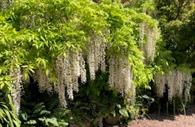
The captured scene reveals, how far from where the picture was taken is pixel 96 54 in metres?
8.99

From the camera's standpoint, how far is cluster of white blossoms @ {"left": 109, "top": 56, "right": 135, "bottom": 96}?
920 centimetres

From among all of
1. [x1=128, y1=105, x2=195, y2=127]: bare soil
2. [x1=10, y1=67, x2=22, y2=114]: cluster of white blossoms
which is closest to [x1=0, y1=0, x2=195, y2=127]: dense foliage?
[x1=10, y1=67, x2=22, y2=114]: cluster of white blossoms

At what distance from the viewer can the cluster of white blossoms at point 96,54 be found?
28.9 ft

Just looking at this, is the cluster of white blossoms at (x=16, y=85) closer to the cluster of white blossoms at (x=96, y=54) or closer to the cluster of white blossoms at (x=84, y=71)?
the cluster of white blossoms at (x=84, y=71)

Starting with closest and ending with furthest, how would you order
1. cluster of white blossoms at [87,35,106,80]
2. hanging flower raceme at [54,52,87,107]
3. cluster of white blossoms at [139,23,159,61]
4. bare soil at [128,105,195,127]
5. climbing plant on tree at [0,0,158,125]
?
climbing plant on tree at [0,0,158,125] → hanging flower raceme at [54,52,87,107] → cluster of white blossoms at [87,35,106,80] → cluster of white blossoms at [139,23,159,61] → bare soil at [128,105,195,127]

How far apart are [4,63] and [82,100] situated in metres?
2.35

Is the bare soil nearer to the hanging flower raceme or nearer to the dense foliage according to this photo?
the dense foliage

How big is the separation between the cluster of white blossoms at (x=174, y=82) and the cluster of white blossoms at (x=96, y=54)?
2186 mm

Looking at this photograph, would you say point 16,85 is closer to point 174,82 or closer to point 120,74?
point 120,74

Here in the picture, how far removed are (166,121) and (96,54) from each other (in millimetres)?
2802

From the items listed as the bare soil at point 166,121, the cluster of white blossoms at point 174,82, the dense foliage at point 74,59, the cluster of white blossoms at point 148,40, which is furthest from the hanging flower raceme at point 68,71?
the cluster of white blossoms at point 174,82

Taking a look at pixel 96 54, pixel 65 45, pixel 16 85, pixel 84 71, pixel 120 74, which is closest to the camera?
pixel 16 85

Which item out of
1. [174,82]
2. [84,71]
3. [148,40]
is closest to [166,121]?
[174,82]

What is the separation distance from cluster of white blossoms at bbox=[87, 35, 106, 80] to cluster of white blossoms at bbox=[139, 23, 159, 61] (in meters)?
1.32
